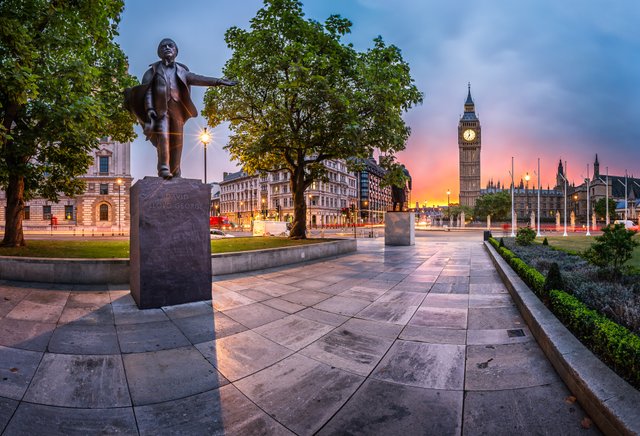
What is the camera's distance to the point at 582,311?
3.98m

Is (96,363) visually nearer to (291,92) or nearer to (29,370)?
(29,370)

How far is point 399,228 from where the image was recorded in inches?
838

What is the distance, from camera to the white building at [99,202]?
184 feet

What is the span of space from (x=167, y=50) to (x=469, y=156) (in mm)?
173371

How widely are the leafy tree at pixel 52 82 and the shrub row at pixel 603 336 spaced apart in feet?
40.2

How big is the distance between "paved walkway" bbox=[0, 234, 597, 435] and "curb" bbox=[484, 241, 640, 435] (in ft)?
0.47

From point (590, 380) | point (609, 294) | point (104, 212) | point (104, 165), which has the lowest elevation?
point (590, 380)

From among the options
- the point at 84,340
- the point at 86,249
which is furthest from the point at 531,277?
the point at 86,249

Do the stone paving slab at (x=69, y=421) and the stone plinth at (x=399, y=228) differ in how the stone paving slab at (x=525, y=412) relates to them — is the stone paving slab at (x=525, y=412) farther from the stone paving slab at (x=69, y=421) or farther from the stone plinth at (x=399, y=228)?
the stone plinth at (x=399, y=228)

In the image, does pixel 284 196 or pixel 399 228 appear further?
pixel 284 196

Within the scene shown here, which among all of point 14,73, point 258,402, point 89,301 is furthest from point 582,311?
point 14,73

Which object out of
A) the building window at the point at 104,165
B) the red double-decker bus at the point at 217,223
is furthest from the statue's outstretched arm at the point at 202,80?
the building window at the point at 104,165

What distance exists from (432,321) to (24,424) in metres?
5.36

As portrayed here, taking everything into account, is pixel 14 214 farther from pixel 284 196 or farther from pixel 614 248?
pixel 284 196
